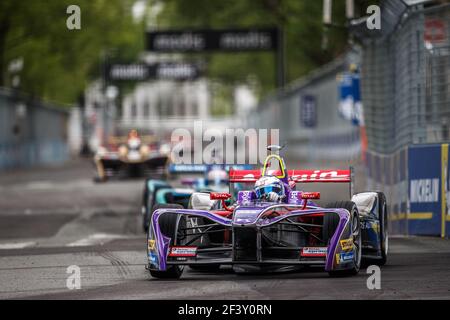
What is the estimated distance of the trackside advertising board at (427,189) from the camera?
16.1 m

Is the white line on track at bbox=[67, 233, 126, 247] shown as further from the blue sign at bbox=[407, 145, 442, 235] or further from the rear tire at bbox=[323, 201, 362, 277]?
the rear tire at bbox=[323, 201, 362, 277]

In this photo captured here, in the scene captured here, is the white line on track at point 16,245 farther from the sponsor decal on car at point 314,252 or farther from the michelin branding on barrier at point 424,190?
the sponsor decal on car at point 314,252

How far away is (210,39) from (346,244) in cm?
3305

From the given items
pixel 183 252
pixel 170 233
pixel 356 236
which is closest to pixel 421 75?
pixel 356 236

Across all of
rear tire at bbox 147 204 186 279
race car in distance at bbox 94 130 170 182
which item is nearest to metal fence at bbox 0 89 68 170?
race car in distance at bbox 94 130 170 182

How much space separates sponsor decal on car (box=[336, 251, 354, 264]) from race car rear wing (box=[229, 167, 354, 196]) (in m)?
1.99

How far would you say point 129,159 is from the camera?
3644cm

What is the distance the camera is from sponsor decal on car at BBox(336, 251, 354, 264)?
11.2 m

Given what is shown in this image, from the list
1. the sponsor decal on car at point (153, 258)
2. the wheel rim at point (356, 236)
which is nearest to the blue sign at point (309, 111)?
the wheel rim at point (356, 236)

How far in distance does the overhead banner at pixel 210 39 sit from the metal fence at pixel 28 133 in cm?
Result: 1071

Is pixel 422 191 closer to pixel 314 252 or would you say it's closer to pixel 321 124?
pixel 314 252

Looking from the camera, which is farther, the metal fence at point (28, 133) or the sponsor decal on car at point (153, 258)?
the metal fence at point (28, 133)

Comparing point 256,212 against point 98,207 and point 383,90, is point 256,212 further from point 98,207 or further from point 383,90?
point 98,207
